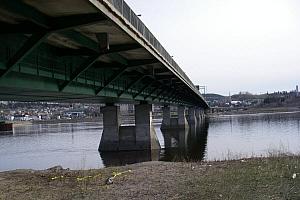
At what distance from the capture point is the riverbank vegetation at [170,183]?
35.1 ft

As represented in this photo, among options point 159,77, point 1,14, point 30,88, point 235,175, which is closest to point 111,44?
point 30,88

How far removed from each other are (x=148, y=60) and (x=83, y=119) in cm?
15496

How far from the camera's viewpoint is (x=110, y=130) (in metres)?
49.2

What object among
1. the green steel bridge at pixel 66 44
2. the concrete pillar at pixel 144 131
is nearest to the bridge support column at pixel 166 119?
the concrete pillar at pixel 144 131

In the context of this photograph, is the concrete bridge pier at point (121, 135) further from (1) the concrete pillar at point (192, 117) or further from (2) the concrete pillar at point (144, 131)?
(1) the concrete pillar at point (192, 117)

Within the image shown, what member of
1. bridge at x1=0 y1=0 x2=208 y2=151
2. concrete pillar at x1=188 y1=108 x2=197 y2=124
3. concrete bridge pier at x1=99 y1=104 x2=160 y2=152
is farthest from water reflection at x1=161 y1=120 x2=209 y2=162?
concrete pillar at x1=188 y1=108 x2=197 y2=124

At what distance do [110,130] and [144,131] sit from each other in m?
3.96

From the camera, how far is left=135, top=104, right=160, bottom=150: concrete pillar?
49625 mm

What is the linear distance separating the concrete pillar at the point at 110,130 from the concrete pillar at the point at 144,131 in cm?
251

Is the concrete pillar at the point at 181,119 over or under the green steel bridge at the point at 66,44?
under

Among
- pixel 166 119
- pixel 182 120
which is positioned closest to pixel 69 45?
pixel 166 119

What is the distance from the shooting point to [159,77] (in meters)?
43.2

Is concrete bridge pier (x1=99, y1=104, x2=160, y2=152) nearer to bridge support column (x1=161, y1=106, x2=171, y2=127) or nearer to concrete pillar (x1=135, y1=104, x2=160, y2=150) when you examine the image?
concrete pillar (x1=135, y1=104, x2=160, y2=150)

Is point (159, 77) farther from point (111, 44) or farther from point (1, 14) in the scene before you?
point (1, 14)
